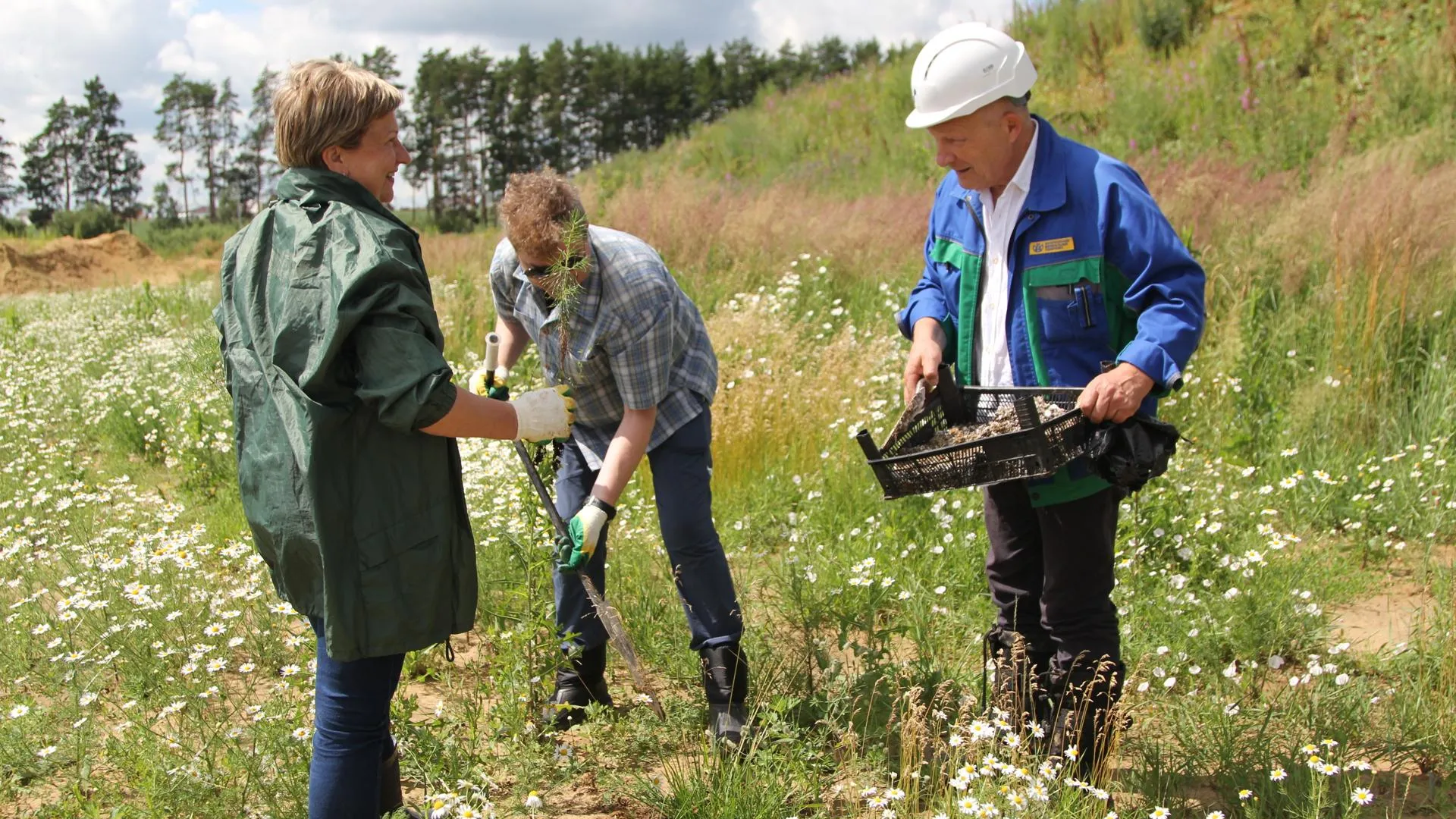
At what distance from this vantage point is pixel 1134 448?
2.44m

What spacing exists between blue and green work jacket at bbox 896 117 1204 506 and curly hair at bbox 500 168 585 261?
1.11m

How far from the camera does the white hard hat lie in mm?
2514

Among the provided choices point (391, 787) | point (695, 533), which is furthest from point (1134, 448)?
point (391, 787)

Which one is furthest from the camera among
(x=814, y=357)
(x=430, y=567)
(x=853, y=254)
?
(x=853, y=254)

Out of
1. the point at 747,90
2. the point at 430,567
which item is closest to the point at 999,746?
the point at 430,567

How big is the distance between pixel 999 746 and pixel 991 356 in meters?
1.10

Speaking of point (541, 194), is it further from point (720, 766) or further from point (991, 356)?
point (720, 766)

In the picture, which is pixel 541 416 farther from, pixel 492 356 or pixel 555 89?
pixel 555 89

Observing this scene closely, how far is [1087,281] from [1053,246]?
0.12 metres

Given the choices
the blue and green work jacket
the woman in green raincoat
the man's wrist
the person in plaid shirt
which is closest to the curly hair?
the person in plaid shirt

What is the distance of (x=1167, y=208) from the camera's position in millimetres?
7227

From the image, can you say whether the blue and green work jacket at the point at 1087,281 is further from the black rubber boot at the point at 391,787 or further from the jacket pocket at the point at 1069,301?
the black rubber boot at the point at 391,787

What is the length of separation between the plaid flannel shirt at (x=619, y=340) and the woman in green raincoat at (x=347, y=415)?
1.93 feet

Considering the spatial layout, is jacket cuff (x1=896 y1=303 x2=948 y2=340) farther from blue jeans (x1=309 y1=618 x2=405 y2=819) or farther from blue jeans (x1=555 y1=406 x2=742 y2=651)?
blue jeans (x1=309 y1=618 x2=405 y2=819)
